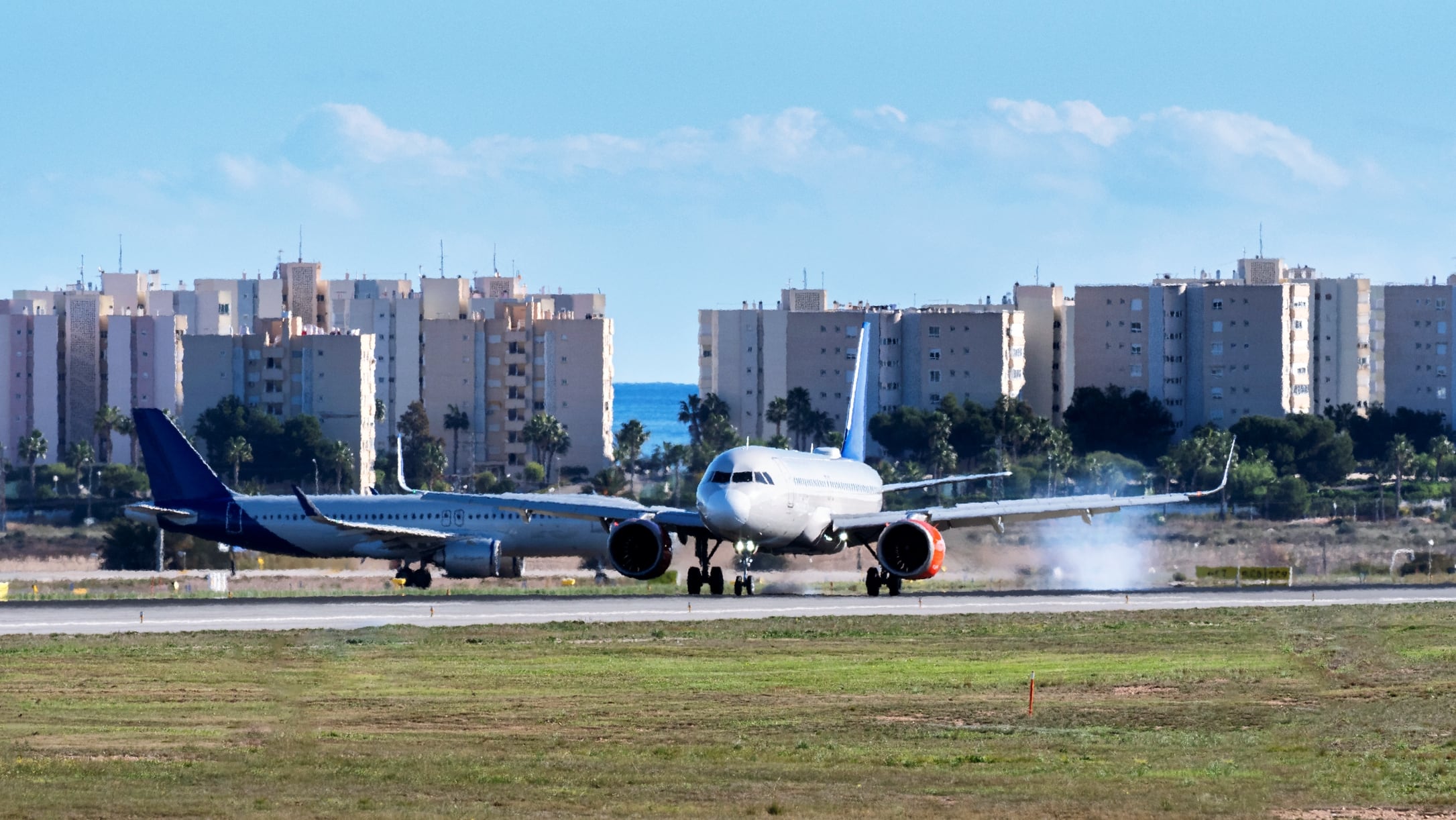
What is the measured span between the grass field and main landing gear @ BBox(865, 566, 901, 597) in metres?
13.5

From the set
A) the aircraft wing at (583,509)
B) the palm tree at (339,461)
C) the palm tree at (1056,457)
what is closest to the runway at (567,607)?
the aircraft wing at (583,509)

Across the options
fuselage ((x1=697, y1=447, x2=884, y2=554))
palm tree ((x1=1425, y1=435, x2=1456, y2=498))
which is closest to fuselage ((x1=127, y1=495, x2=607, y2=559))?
fuselage ((x1=697, y1=447, x2=884, y2=554))

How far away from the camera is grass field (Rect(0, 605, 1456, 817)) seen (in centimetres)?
2391

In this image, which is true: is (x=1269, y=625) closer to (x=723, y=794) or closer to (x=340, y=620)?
(x=340, y=620)

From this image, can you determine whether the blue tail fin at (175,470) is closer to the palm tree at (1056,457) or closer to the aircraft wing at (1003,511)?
the aircraft wing at (1003,511)

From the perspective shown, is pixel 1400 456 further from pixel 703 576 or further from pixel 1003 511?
pixel 703 576

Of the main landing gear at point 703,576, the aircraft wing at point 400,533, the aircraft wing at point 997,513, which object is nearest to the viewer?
the main landing gear at point 703,576

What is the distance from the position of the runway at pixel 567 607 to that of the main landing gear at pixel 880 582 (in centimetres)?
37

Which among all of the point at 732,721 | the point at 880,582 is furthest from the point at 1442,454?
the point at 732,721

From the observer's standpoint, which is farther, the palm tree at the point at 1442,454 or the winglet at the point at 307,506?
the palm tree at the point at 1442,454

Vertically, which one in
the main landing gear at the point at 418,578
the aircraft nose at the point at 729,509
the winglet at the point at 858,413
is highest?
the winglet at the point at 858,413

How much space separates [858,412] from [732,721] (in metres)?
47.1

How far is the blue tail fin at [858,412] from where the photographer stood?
77250 mm

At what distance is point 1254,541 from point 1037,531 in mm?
31679
